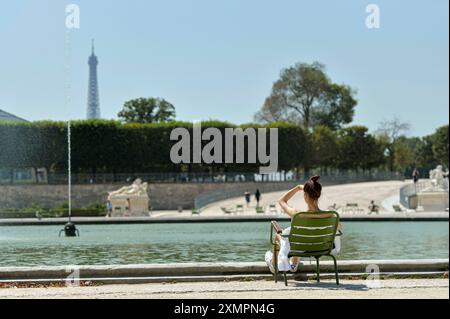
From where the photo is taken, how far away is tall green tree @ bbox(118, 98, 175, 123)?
65.8m

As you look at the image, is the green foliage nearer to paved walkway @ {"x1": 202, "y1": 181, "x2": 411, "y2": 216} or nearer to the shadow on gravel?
paved walkway @ {"x1": 202, "y1": 181, "x2": 411, "y2": 216}

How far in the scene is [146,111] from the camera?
6581cm

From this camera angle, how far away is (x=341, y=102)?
66.1 meters

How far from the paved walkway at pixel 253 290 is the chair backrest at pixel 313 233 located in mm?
314

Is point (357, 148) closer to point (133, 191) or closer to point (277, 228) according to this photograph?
point (133, 191)

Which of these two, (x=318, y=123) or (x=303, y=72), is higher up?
(x=303, y=72)

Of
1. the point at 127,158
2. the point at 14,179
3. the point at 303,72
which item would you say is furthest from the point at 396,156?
the point at 14,179

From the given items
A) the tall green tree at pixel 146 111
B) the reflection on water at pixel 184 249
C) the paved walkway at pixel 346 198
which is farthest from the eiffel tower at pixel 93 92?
the reflection on water at pixel 184 249

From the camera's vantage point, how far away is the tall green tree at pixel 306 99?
6362 centimetres

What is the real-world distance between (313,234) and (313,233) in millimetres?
10

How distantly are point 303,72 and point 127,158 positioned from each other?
1729cm

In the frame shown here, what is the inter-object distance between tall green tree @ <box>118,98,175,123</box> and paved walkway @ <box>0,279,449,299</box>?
58621 millimetres
